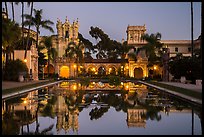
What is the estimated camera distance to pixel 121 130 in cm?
1077

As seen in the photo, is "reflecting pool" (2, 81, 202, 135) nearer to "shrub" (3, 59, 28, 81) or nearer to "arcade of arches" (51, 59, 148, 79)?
"shrub" (3, 59, 28, 81)

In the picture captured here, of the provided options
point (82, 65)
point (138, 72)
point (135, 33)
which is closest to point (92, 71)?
point (82, 65)

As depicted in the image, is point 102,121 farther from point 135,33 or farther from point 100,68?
point 135,33

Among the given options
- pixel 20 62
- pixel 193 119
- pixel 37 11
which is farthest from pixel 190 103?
pixel 37 11

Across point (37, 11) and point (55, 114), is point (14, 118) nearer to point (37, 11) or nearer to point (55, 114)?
point (55, 114)

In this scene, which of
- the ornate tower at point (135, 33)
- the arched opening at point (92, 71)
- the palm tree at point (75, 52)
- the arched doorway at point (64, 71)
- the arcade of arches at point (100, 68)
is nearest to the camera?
the palm tree at point (75, 52)

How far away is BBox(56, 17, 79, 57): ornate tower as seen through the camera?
264 ft

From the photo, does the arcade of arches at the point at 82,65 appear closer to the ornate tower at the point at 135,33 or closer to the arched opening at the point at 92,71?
the arched opening at the point at 92,71

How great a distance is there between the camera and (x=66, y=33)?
81.8m

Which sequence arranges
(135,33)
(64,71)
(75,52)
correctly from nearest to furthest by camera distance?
1. (75,52)
2. (64,71)
3. (135,33)

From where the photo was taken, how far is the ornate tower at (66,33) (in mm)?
80500

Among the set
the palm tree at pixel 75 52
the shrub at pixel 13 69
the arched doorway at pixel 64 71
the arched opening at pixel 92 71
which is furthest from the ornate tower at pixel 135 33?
the shrub at pixel 13 69

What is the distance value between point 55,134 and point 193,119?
575 centimetres

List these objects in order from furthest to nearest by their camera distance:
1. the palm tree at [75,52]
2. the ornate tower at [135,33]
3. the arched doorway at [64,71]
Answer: the ornate tower at [135,33]
the arched doorway at [64,71]
the palm tree at [75,52]
